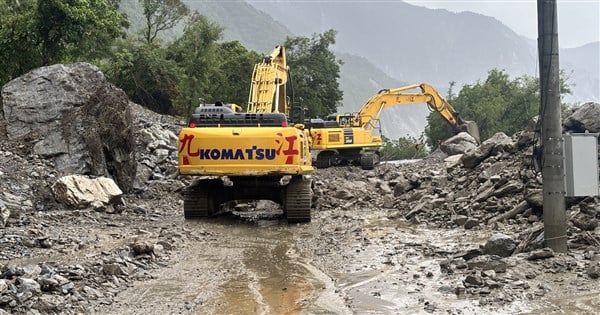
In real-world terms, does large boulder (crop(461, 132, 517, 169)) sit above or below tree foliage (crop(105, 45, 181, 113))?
below

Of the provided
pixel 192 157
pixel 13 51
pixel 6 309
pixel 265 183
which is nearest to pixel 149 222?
pixel 192 157

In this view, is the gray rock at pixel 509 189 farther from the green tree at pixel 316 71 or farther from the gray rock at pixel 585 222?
the green tree at pixel 316 71

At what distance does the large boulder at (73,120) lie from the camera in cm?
1266

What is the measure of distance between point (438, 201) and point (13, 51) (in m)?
13.7

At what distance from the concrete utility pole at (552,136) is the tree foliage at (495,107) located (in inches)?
1636

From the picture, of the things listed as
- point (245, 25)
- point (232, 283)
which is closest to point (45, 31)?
point (232, 283)

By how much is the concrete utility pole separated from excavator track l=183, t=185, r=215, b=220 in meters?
7.29

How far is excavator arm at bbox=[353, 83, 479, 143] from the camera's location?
27250 millimetres

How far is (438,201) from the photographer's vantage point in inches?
474

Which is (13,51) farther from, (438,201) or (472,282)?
(472,282)

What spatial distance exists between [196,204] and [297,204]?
6.88 ft

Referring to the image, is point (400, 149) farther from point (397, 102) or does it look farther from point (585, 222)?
point (585, 222)

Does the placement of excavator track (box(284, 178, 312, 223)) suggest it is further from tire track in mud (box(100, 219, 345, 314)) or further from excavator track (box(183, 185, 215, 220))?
tire track in mud (box(100, 219, 345, 314))

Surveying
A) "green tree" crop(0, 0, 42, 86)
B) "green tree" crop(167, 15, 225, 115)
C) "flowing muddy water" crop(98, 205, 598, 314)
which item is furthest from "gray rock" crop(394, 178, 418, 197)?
"green tree" crop(167, 15, 225, 115)
